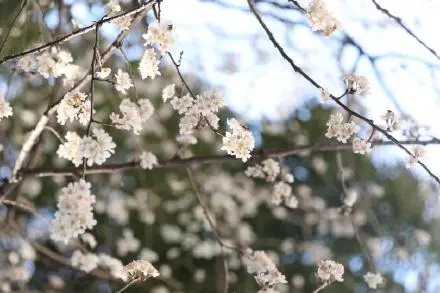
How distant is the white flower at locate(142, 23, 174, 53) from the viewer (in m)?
1.04

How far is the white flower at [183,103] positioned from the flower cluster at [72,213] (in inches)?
13.3

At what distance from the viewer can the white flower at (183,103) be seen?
119 centimetres

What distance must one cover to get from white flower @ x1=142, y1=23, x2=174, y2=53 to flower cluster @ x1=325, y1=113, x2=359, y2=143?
0.34 meters

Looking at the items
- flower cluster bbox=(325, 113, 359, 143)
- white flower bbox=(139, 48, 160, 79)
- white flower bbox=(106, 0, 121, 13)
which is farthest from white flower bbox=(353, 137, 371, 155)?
white flower bbox=(106, 0, 121, 13)

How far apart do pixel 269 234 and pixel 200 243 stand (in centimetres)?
44

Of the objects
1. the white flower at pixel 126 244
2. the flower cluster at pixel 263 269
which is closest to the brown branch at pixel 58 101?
the flower cluster at pixel 263 269

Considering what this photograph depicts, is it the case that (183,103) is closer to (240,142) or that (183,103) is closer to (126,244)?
(240,142)

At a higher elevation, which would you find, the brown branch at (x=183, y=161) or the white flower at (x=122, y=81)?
the white flower at (x=122, y=81)

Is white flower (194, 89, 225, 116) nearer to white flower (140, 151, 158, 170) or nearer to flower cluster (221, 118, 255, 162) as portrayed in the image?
flower cluster (221, 118, 255, 162)

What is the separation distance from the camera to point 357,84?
1188 mm

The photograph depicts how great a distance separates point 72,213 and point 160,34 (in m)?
0.34

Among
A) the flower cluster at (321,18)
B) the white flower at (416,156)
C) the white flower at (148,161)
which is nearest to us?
the flower cluster at (321,18)

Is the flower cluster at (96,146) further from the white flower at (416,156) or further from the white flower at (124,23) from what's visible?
the white flower at (416,156)

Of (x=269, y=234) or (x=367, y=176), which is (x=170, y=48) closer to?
(x=269, y=234)
